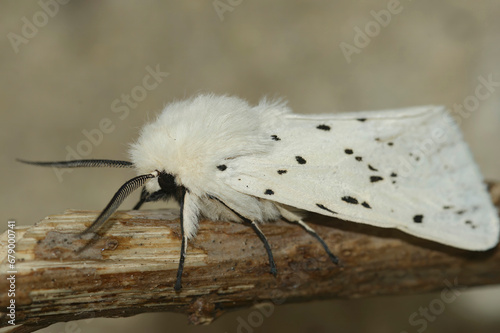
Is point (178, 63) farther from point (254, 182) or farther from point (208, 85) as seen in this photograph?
point (254, 182)

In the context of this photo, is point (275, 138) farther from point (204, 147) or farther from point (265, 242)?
point (265, 242)

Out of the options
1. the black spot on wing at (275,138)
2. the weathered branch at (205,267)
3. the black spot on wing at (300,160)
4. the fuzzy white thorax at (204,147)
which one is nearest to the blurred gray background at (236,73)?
the weathered branch at (205,267)

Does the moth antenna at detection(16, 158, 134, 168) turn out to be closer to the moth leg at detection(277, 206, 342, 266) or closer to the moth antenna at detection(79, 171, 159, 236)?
the moth antenna at detection(79, 171, 159, 236)

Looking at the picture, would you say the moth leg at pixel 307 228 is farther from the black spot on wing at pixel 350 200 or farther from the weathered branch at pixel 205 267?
the black spot on wing at pixel 350 200

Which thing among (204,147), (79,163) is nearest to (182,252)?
(204,147)

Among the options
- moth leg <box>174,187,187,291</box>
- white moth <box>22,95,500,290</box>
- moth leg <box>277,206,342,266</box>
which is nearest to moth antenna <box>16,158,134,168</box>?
white moth <box>22,95,500,290</box>

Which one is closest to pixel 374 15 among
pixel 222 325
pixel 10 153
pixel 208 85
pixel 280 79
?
pixel 280 79
